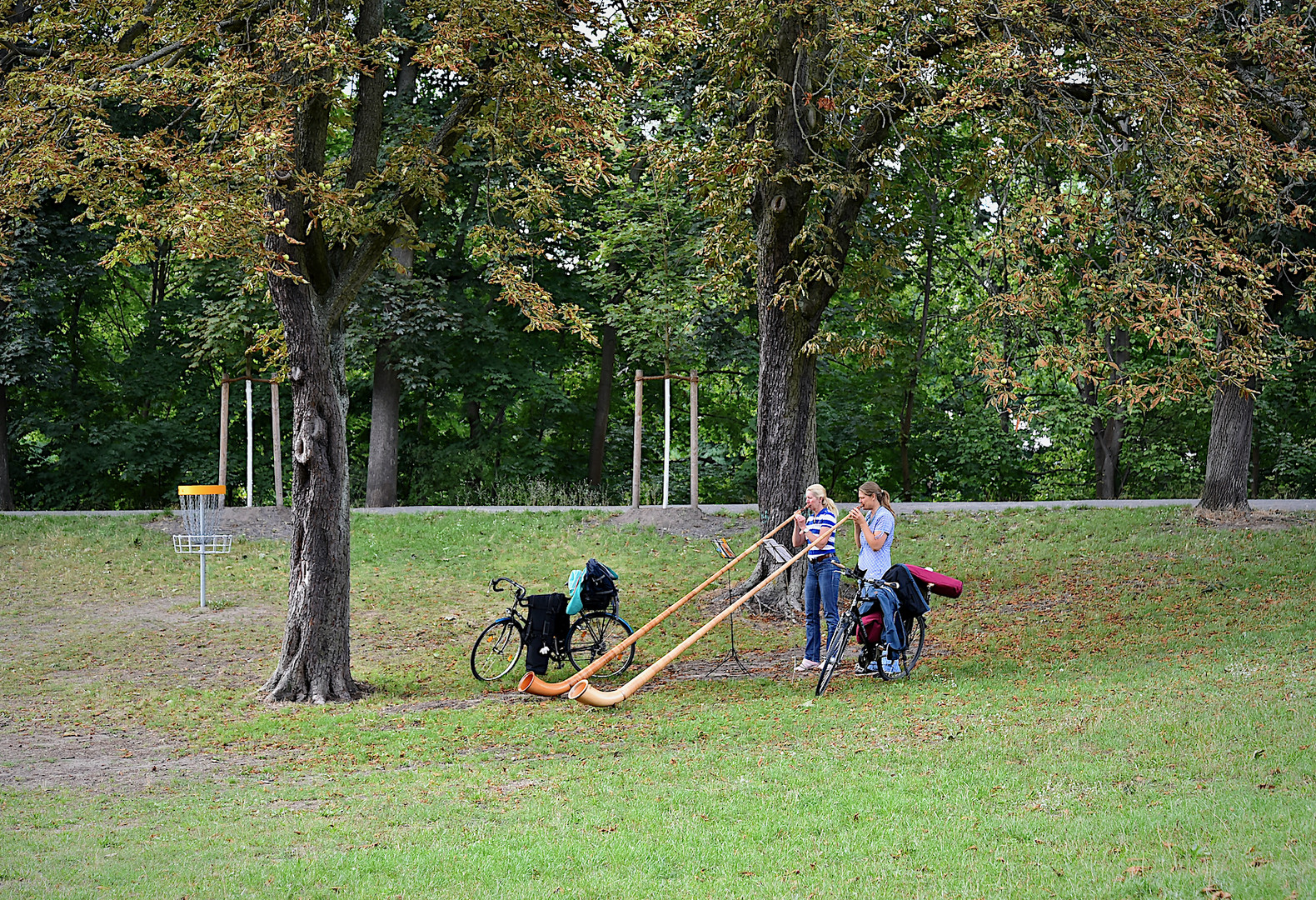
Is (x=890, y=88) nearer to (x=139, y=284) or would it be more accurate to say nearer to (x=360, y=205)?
(x=360, y=205)

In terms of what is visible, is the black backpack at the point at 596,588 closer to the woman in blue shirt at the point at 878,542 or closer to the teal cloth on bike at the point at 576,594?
the teal cloth on bike at the point at 576,594

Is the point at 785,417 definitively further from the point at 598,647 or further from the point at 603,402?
the point at 603,402

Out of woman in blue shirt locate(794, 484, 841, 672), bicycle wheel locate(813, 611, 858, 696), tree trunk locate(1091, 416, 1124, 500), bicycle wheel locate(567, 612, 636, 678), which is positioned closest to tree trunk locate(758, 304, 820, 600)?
bicycle wheel locate(567, 612, 636, 678)

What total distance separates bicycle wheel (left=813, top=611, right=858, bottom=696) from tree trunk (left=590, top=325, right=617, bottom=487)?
16887 mm

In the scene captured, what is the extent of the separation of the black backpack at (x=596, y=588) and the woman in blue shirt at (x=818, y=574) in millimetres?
1789

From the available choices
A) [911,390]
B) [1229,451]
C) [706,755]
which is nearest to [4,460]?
[911,390]

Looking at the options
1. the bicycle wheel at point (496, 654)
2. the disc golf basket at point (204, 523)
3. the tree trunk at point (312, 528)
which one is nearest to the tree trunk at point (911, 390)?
the disc golf basket at point (204, 523)

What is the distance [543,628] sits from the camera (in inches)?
409

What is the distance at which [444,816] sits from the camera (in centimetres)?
621

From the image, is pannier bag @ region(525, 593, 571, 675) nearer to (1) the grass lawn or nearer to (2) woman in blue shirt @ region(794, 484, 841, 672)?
(1) the grass lawn

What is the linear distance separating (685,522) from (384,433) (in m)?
8.04

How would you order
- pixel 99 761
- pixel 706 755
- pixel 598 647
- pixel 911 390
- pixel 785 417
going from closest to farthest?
pixel 706 755 < pixel 99 761 < pixel 598 647 < pixel 785 417 < pixel 911 390

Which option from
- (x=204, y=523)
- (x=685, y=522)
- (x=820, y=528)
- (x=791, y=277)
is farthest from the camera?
(x=685, y=522)

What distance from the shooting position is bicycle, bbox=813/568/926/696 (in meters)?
9.38
